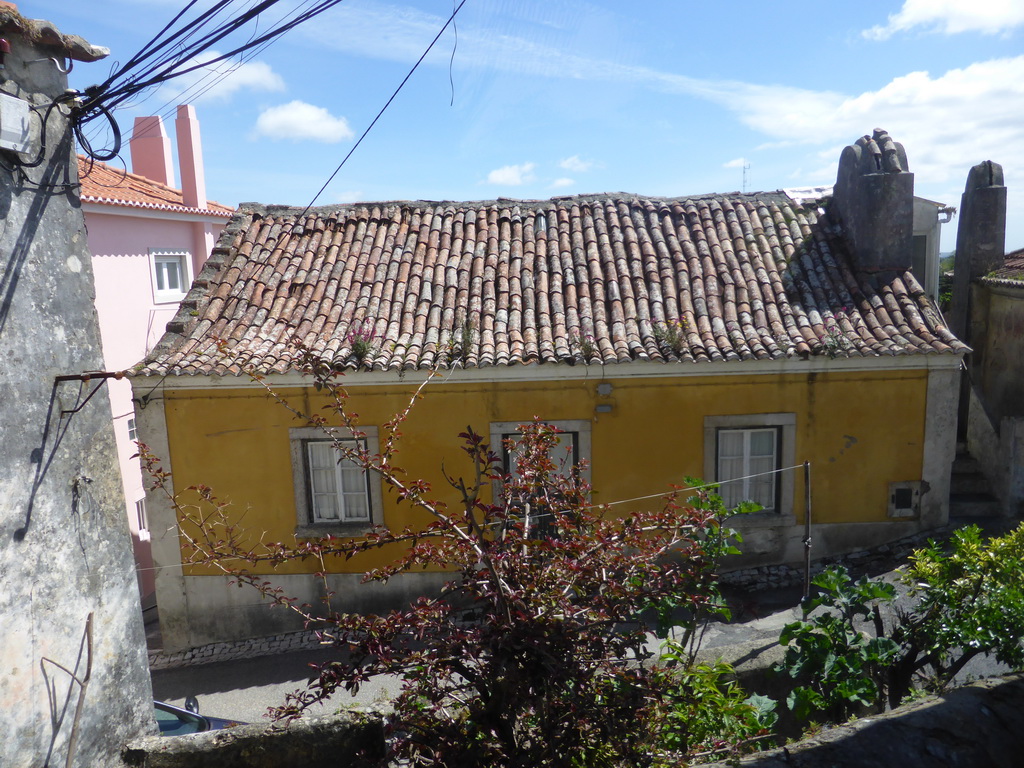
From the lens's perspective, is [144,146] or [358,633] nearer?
[358,633]

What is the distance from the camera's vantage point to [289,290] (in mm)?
10211

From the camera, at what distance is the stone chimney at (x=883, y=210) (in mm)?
10047

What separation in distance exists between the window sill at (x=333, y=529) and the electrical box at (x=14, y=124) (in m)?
6.50

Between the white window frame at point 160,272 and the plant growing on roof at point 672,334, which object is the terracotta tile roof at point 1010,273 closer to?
the plant growing on roof at point 672,334

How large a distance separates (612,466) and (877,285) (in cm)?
447

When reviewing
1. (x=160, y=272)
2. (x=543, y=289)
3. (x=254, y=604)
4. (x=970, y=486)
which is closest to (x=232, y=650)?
Result: (x=254, y=604)

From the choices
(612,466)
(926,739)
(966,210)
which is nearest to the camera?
(926,739)

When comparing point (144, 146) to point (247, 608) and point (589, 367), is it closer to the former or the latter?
point (247, 608)

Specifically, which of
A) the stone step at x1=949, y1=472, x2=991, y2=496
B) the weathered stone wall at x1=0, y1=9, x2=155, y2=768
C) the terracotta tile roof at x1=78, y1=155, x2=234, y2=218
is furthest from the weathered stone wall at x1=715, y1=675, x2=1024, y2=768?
the terracotta tile roof at x1=78, y1=155, x2=234, y2=218

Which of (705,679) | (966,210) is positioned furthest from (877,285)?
(705,679)

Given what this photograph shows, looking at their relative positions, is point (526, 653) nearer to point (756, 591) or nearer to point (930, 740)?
point (930, 740)

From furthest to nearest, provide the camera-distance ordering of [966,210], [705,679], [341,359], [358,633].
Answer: [966,210], [341,359], [705,679], [358,633]

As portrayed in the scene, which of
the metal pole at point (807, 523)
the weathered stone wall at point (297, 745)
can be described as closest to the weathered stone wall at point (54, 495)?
the weathered stone wall at point (297, 745)

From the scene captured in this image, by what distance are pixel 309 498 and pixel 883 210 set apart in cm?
867
